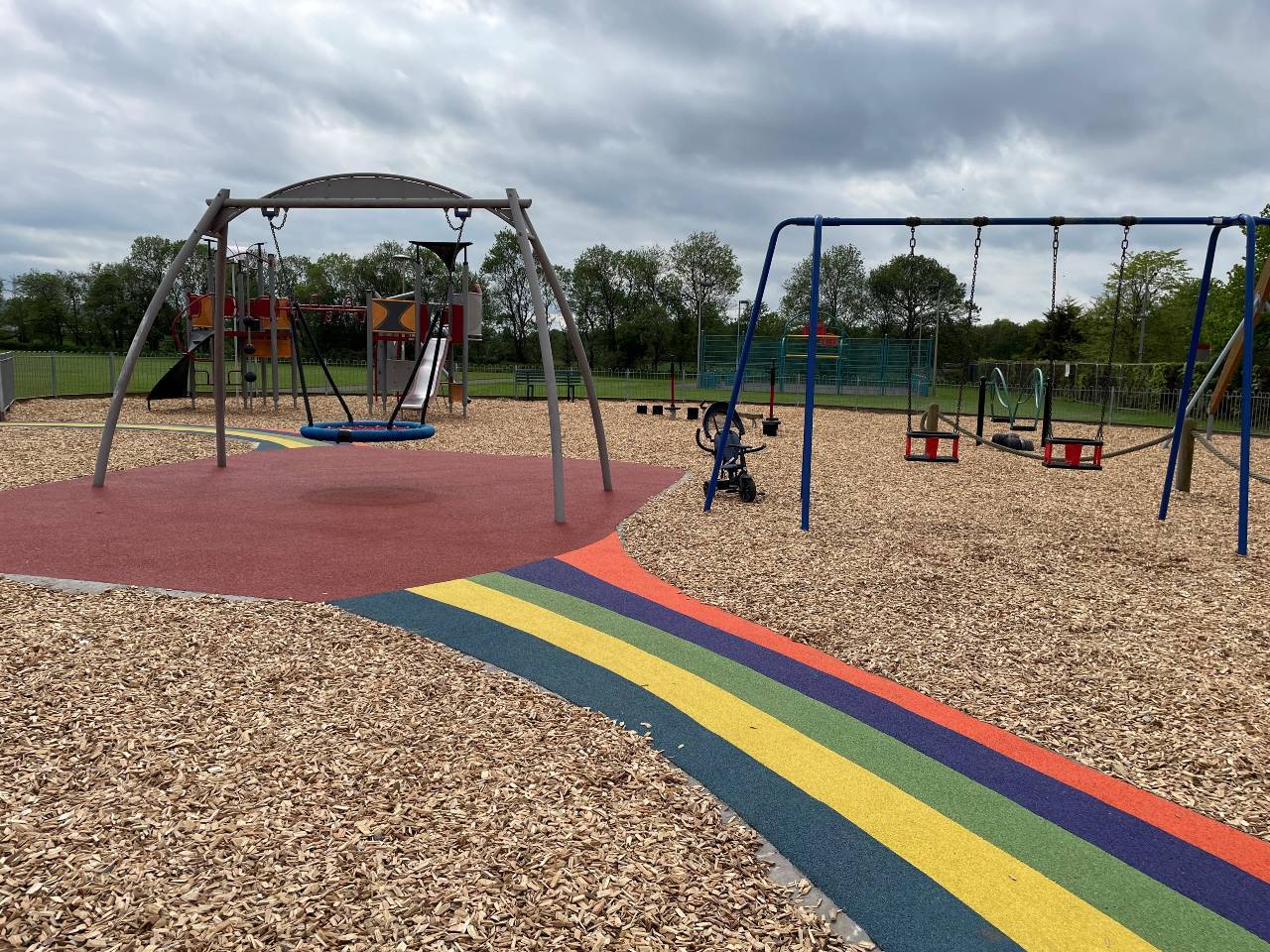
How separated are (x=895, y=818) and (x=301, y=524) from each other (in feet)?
18.9

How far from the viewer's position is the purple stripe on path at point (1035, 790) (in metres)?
2.59

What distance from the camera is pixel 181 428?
1470 centimetres

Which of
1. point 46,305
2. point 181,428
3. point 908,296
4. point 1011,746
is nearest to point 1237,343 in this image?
point 1011,746

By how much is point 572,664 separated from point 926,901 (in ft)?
7.13

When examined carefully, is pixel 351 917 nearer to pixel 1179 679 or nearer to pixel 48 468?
pixel 1179 679

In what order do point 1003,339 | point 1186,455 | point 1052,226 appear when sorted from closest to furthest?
point 1052,226 < point 1186,455 < point 1003,339

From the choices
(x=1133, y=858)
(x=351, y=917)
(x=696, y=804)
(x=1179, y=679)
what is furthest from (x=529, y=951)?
(x=1179, y=679)

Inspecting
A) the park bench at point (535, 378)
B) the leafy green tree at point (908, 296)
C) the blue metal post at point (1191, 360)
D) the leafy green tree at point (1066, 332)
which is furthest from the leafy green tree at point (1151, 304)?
the blue metal post at point (1191, 360)

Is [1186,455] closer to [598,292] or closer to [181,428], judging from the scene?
[181,428]

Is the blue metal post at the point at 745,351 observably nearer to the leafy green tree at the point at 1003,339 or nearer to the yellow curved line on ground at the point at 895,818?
the yellow curved line on ground at the point at 895,818

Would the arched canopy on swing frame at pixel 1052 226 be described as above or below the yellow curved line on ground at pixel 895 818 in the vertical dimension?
above

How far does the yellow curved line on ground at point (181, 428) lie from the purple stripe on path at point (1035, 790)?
10.6m

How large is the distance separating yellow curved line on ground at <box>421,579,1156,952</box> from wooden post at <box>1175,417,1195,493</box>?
7.98 m

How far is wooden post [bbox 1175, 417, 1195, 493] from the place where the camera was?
9500 millimetres
